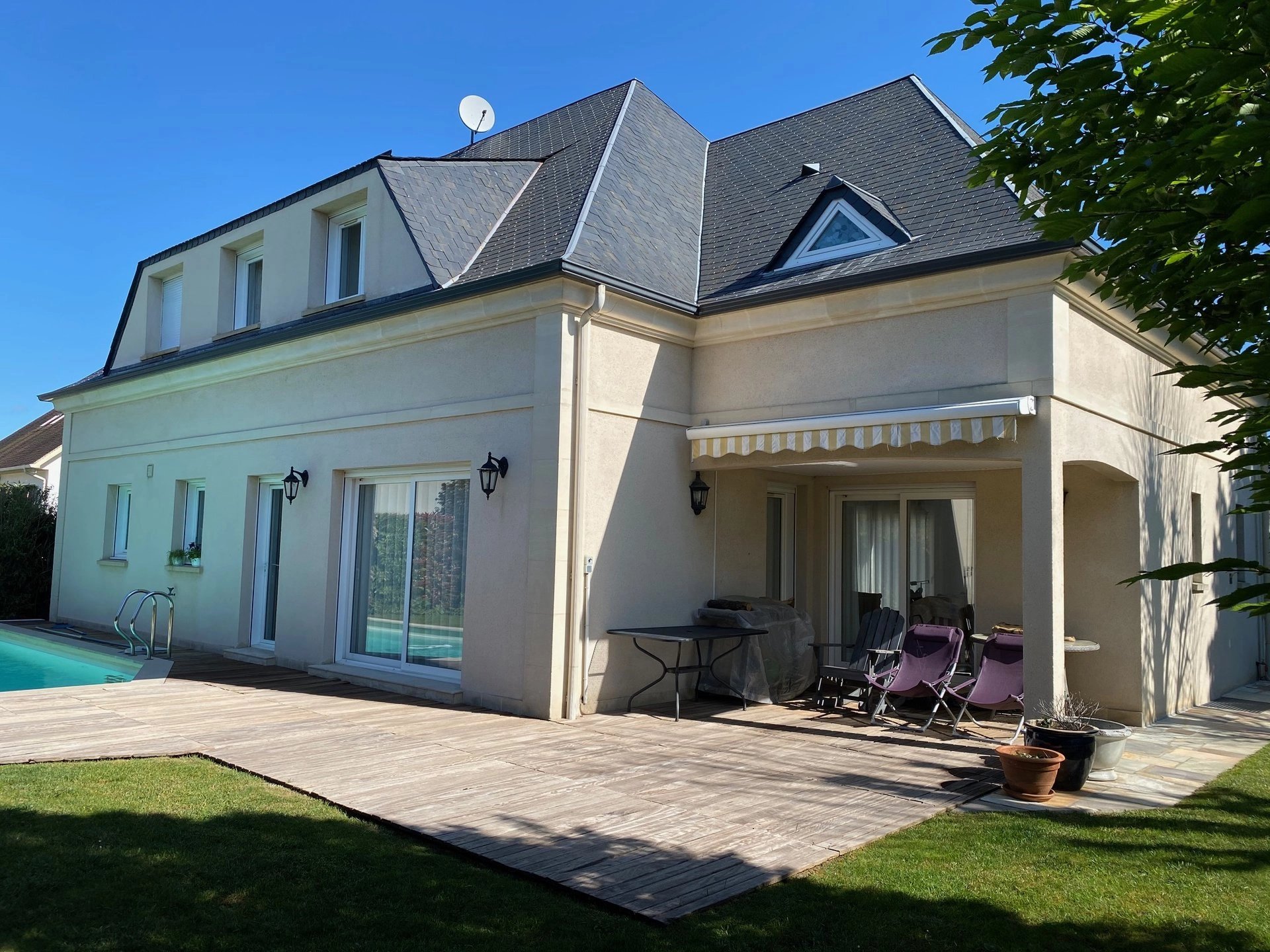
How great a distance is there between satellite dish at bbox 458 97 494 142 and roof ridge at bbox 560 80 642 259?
448 cm

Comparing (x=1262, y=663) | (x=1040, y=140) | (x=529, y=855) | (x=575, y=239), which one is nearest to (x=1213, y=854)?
(x=529, y=855)

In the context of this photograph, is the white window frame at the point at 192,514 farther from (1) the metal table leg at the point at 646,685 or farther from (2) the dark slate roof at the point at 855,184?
(2) the dark slate roof at the point at 855,184

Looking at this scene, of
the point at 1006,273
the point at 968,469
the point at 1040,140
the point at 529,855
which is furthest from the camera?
the point at 968,469

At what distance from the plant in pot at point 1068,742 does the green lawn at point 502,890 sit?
1.03 metres

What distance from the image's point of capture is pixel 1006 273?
11078 mm

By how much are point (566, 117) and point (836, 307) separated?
9455 mm

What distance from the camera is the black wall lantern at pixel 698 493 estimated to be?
14156 mm

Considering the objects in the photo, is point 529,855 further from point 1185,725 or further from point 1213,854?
point 1185,725

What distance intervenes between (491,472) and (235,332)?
9.04m

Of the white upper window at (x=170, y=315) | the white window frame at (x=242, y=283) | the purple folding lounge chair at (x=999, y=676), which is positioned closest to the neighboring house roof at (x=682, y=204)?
the white window frame at (x=242, y=283)

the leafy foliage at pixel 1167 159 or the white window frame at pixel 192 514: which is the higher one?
the leafy foliage at pixel 1167 159

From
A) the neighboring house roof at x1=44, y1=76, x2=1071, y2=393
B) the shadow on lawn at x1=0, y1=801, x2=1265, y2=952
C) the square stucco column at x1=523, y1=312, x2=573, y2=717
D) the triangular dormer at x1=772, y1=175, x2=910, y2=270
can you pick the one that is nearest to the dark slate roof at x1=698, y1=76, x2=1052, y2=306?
the neighboring house roof at x1=44, y1=76, x2=1071, y2=393

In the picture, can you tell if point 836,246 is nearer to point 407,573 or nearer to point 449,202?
point 449,202

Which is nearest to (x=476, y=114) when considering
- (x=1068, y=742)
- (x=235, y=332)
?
(x=235, y=332)
